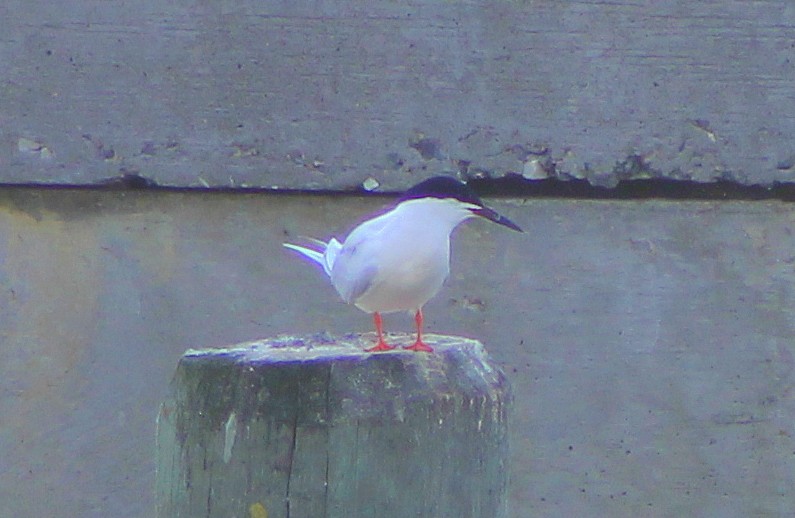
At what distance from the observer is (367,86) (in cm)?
344

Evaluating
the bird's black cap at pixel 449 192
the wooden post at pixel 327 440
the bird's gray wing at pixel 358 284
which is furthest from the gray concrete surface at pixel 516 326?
the wooden post at pixel 327 440

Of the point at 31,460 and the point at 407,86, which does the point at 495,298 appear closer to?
the point at 407,86

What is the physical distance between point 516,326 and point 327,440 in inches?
76.3

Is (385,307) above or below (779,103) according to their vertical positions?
below

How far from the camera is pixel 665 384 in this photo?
11.7 ft

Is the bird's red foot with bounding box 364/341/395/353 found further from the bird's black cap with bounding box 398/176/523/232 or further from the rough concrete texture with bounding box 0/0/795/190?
the rough concrete texture with bounding box 0/0/795/190

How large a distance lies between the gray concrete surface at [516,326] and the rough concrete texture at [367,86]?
5.1 inches

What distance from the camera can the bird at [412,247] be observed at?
242cm

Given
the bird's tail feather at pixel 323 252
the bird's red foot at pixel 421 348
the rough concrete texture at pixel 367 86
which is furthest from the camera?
the rough concrete texture at pixel 367 86

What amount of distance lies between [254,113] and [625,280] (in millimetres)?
1160

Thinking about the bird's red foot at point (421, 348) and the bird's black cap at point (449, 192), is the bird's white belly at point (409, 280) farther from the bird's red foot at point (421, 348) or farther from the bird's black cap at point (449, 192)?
the bird's red foot at point (421, 348)

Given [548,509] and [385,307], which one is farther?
[548,509]

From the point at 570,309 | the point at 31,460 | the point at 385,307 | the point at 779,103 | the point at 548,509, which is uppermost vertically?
the point at 779,103

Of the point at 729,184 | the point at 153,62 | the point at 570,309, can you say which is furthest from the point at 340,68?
the point at 729,184
